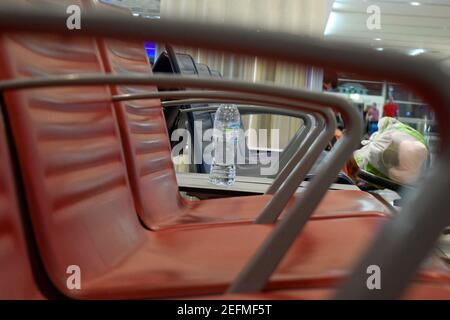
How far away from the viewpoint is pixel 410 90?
348 millimetres

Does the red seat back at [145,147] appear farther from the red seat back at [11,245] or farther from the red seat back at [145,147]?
the red seat back at [11,245]

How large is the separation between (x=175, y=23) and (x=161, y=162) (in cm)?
88

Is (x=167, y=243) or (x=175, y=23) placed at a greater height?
(x=175, y=23)

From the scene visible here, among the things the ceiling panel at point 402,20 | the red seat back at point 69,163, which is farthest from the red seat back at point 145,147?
the ceiling panel at point 402,20

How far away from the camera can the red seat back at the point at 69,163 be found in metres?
0.61

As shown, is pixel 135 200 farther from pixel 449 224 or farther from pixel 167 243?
pixel 449 224

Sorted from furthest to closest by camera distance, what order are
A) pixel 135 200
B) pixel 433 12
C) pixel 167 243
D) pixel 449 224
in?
1. pixel 433 12
2. pixel 135 200
3. pixel 167 243
4. pixel 449 224

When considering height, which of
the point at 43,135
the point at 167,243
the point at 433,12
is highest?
the point at 433,12

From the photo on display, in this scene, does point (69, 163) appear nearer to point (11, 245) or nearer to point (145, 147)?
point (11, 245)

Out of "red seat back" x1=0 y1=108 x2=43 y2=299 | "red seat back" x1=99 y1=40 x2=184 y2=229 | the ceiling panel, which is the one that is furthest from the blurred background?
"red seat back" x1=0 y1=108 x2=43 y2=299

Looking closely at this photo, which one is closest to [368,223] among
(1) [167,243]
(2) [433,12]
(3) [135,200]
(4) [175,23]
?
(1) [167,243]

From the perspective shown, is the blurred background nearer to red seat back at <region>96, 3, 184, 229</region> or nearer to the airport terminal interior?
the airport terminal interior

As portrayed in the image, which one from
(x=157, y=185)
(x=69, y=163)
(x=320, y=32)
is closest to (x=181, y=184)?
(x=157, y=185)

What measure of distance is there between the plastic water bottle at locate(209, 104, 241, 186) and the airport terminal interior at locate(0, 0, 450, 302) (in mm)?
304
